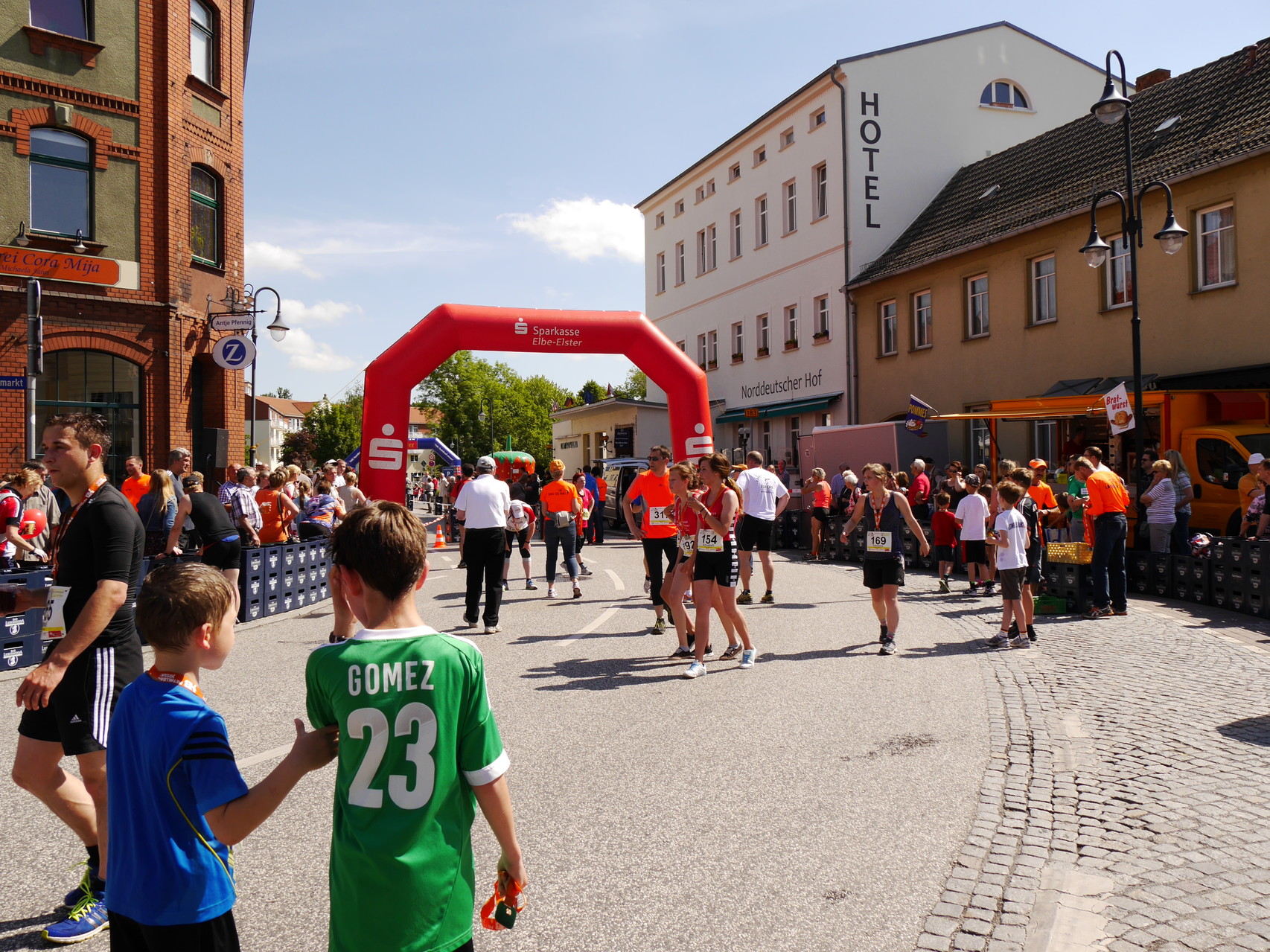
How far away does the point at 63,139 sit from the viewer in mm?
17703

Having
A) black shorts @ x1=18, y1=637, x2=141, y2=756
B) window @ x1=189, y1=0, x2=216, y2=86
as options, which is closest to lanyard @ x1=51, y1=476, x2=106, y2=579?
black shorts @ x1=18, y1=637, x2=141, y2=756

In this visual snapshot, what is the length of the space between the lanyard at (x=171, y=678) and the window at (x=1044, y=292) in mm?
23328

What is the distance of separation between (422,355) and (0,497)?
622 cm

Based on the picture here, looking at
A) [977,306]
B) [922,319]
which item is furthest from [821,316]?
[977,306]

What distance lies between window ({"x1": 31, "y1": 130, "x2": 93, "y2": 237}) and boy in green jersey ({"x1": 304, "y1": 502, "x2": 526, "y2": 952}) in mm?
18354

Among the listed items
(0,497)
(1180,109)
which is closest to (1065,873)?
(0,497)

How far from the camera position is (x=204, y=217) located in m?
20.2

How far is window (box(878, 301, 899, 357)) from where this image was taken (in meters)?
29.5

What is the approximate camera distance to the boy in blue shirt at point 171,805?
2342 mm

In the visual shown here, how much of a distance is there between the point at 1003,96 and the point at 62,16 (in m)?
26.1

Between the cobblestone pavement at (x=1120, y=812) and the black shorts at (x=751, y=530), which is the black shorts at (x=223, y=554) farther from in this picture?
the cobblestone pavement at (x=1120, y=812)

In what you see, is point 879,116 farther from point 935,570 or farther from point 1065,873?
point 1065,873

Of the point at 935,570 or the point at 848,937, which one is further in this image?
the point at 935,570

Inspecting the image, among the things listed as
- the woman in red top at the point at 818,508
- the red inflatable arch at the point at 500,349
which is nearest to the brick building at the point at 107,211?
the red inflatable arch at the point at 500,349
